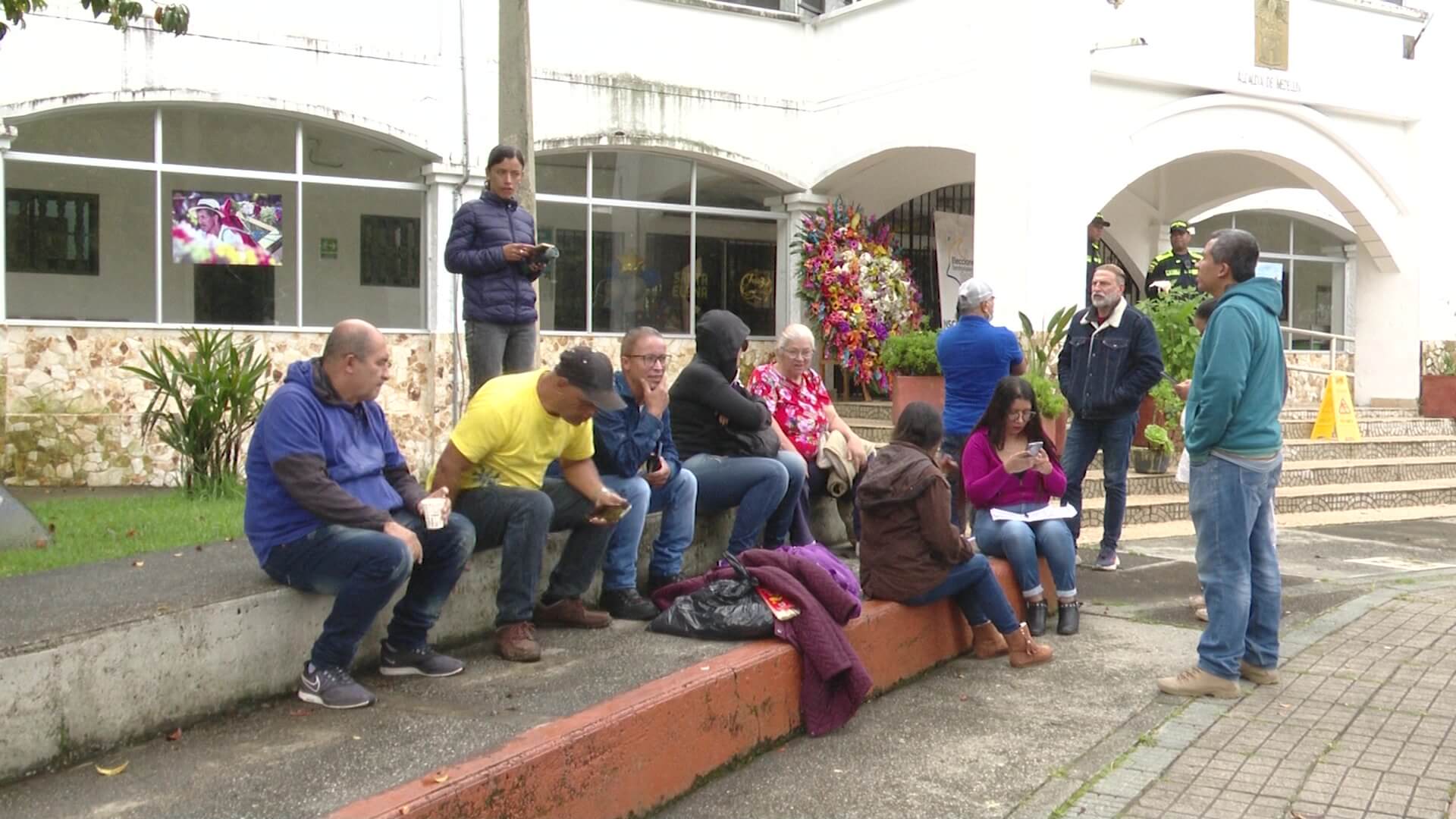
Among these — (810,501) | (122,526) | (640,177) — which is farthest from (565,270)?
(122,526)

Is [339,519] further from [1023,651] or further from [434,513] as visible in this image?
[1023,651]

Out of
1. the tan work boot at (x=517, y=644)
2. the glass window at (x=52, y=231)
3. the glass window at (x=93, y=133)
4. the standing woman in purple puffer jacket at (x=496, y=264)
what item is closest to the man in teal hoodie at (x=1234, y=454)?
the tan work boot at (x=517, y=644)

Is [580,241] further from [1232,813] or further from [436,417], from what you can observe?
[1232,813]

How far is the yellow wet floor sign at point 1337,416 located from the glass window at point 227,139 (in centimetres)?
1052

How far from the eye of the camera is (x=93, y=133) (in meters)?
11.2

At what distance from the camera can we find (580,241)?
1387cm

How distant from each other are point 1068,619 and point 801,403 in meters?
1.85

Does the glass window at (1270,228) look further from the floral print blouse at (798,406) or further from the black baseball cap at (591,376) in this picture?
the black baseball cap at (591,376)

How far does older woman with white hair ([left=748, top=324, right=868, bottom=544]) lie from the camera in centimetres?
742

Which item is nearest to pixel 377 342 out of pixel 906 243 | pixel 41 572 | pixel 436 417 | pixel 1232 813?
pixel 41 572

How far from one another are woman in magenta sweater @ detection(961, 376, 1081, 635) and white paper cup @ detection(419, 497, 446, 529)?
3113mm

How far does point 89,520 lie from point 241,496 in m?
0.99

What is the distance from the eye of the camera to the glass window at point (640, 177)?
1391 centimetres

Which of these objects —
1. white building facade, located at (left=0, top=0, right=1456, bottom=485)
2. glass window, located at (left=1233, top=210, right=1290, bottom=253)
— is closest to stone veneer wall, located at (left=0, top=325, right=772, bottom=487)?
white building facade, located at (left=0, top=0, right=1456, bottom=485)
